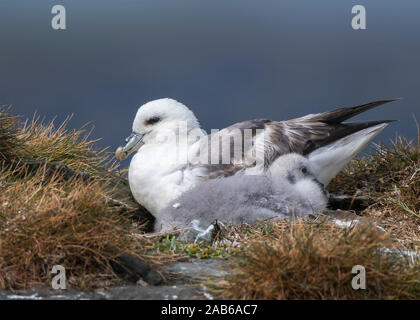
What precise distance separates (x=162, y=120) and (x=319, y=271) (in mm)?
3800

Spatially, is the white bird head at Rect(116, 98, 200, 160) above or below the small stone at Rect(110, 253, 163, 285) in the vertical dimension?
above

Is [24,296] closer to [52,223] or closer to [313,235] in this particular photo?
[52,223]

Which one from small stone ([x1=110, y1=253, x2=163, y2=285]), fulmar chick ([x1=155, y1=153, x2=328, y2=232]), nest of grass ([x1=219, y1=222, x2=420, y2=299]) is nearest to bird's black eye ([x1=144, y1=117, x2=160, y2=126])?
fulmar chick ([x1=155, y1=153, x2=328, y2=232])

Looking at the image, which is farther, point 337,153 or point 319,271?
point 337,153

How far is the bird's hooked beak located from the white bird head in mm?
12

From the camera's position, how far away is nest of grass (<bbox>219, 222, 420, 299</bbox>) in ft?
12.1

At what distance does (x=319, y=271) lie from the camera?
3.68m

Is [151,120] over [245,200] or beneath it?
over

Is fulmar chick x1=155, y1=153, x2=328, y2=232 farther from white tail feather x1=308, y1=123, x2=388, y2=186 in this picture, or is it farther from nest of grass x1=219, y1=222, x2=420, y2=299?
nest of grass x1=219, y1=222, x2=420, y2=299

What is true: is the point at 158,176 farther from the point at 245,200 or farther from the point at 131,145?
the point at 245,200

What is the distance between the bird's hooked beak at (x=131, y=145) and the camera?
7227mm

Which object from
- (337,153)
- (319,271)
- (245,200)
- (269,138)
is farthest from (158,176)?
(319,271)

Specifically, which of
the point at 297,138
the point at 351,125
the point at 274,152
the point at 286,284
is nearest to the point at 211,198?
the point at 274,152
